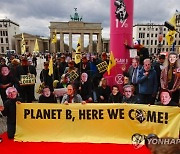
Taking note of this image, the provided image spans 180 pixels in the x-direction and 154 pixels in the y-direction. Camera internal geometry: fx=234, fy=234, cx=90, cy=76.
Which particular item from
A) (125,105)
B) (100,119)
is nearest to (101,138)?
(100,119)

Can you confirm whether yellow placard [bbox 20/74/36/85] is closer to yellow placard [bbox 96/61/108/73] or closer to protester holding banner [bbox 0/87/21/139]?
yellow placard [bbox 96/61/108/73]

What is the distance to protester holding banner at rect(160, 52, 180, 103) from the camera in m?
5.84

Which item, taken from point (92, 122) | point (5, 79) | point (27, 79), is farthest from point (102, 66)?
point (5, 79)

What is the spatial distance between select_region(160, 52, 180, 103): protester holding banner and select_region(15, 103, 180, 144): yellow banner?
3.95 ft

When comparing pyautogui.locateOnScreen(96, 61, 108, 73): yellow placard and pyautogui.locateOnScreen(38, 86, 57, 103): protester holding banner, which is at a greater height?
pyautogui.locateOnScreen(96, 61, 108, 73): yellow placard

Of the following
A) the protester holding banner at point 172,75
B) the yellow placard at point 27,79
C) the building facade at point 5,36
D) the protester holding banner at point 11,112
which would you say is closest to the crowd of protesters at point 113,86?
the protester holding banner at point 172,75

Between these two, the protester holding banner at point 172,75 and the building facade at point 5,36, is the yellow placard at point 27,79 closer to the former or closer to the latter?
the protester holding banner at point 172,75

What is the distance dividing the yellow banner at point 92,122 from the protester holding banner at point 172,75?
1.20 m

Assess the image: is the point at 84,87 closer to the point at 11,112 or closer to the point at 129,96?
the point at 129,96

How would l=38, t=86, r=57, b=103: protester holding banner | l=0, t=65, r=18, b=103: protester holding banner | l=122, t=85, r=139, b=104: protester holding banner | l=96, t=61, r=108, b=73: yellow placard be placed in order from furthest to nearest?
1. l=96, t=61, r=108, b=73: yellow placard
2. l=0, t=65, r=18, b=103: protester holding banner
3. l=38, t=86, r=57, b=103: protester holding banner
4. l=122, t=85, r=139, b=104: protester holding banner

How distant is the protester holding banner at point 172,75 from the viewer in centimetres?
584

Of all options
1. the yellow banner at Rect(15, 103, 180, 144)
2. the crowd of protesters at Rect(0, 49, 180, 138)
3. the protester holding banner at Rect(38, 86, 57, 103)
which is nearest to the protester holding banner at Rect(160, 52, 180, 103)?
the crowd of protesters at Rect(0, 49, 180, 138)

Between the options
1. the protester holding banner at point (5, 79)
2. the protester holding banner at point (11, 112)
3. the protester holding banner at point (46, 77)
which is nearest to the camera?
the protester holding banner at point (11, 112)

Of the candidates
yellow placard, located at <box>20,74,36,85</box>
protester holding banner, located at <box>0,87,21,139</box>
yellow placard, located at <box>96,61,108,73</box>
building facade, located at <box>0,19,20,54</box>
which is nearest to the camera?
protester holding banner, located at <box>0,87,21,139</box>
